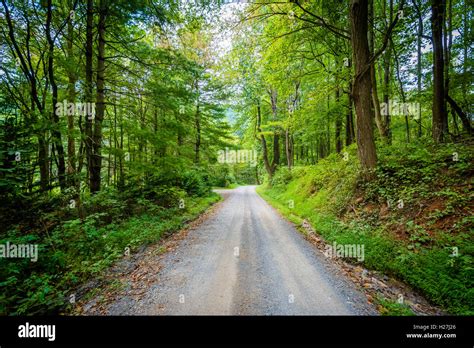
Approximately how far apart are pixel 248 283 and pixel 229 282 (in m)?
0.36

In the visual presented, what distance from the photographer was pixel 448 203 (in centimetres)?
407

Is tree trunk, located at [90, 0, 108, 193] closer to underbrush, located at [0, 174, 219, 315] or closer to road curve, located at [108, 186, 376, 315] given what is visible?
underbrush, located at [0, 174, 219, 315]

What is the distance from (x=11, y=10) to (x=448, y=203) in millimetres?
12324

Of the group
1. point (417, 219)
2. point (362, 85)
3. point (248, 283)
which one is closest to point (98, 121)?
point (248, 283)

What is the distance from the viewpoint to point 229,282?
350cm

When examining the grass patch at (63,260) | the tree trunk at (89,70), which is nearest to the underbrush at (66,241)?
the grass patch at (63,260)

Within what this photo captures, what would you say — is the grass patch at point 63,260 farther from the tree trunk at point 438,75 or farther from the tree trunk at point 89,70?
the tree trunk at point 438,75

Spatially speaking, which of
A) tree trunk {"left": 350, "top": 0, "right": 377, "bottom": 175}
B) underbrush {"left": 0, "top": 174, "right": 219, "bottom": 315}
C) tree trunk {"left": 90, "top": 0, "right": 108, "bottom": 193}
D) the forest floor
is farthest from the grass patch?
tree trunk {"left": 350, "top": 0, "right": 377, "bottom": 175}

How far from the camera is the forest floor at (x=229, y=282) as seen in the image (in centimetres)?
283

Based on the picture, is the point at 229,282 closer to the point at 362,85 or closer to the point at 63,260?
the point at 63,260
